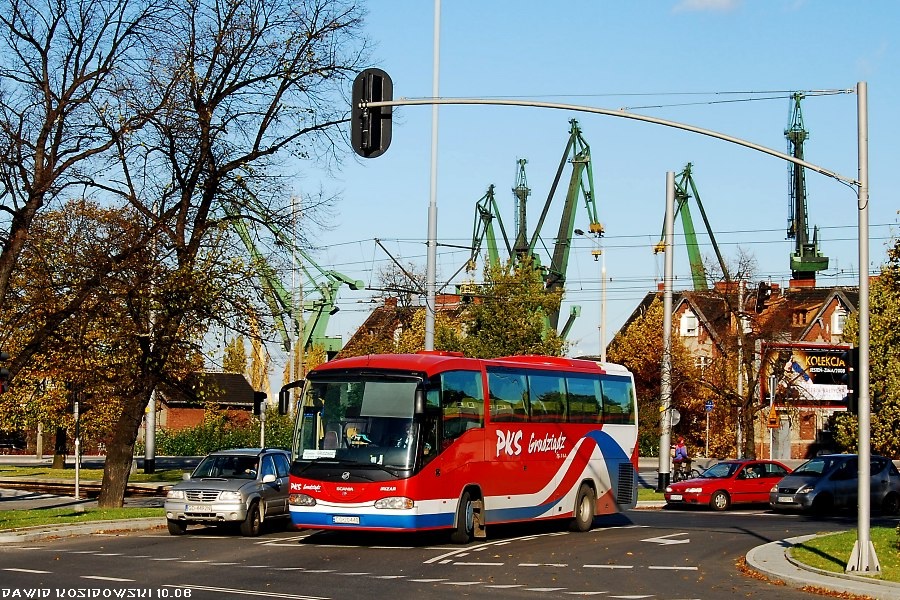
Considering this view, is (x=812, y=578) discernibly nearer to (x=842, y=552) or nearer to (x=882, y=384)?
(x=842, y=552)

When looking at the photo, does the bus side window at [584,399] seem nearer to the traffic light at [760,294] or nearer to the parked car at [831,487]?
the parked car at [831,487]

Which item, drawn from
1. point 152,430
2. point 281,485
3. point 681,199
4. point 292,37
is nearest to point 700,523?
point 281,485

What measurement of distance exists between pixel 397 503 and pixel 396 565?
7.09ft

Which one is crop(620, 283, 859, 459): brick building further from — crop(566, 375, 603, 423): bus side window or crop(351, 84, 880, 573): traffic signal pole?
crop(351, 84, 880, 573): traffic signal pole

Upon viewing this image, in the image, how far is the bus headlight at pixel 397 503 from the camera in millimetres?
20594

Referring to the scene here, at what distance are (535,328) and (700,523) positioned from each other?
112 feet

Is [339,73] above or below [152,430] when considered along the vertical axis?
above

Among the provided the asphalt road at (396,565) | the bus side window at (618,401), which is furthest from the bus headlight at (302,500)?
the bus side window at (618,401)

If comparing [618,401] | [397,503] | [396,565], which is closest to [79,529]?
[397,503]

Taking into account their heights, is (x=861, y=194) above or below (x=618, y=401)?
above

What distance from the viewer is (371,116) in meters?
16.9

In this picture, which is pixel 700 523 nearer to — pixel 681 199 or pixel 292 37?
pixel 292 37

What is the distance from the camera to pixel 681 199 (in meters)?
102

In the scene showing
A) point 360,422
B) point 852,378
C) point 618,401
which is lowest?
point 360,422
